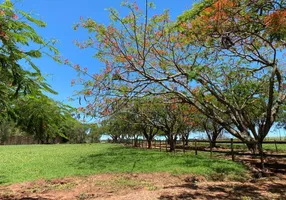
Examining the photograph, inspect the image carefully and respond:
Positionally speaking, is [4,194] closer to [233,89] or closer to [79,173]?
[79,173]

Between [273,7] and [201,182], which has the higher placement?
[273,7]

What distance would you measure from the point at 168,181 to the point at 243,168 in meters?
4.09

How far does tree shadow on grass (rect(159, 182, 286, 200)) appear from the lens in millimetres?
5793

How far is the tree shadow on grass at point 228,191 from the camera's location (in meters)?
5.79

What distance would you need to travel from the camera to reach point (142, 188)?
6.62 m

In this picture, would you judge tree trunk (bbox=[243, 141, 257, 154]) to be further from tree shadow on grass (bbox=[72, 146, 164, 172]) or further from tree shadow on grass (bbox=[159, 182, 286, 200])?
tree shadow on grass (bbox=[72, 146, 164, 172])

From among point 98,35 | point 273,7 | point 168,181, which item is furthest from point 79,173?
point 273,7

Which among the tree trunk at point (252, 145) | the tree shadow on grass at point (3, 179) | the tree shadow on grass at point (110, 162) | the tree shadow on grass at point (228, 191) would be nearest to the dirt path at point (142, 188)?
the tree shadow on grass at point (228, 191)

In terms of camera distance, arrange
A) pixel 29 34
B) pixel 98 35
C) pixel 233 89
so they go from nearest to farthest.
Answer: pixel 29 34 → pixel 98 35 → pixel 233 89


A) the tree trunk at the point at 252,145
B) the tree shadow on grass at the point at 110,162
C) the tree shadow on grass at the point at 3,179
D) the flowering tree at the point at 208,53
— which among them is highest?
the flowering tree at the point at 208,53

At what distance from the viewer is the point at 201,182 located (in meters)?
7.60

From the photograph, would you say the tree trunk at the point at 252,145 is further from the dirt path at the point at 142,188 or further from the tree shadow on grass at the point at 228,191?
the tree shadow on grass at the point at 228,191

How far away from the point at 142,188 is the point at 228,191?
2.21 m

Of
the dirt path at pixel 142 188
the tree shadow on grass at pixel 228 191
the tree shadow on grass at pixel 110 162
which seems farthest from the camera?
the tree shadow on grass at pixel 110 162
